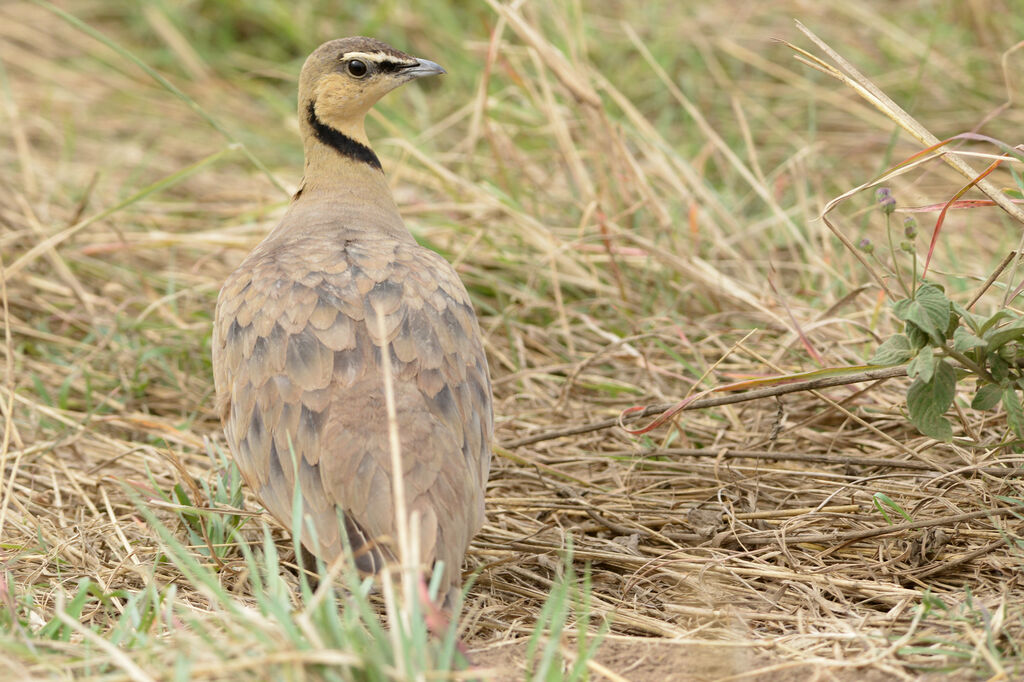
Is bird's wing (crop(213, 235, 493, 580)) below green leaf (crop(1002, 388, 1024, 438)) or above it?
above

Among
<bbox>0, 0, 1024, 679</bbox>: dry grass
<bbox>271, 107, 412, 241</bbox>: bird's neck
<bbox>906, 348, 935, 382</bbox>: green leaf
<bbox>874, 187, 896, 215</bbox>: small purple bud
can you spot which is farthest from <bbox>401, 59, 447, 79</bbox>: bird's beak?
<bbox>906, 348, 935, 382</bbox>: green leaf

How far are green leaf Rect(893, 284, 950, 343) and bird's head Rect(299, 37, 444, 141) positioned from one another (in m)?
2.01

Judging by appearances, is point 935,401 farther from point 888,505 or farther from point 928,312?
point 888,505

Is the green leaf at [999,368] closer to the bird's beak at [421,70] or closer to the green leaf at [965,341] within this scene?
the green leaf at [965,341]

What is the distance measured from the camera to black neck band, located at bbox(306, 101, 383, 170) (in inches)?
161

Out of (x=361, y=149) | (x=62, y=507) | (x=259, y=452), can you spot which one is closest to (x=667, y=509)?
(x=259, y=452)

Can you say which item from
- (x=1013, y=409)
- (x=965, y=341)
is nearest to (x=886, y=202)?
(x=965, y=341)

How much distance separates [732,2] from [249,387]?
18.0ft

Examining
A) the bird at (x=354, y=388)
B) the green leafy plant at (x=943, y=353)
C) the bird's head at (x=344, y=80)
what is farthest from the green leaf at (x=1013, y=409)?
the bird's head at (x=344, y=80)

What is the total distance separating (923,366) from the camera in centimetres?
288

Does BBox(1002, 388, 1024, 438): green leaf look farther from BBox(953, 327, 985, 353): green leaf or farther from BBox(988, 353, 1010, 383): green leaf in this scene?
BBox(953, 327, 985, 353): green leaf

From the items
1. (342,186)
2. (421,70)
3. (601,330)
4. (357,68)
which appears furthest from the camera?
(601,330)

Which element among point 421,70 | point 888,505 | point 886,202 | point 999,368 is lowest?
point 888,505

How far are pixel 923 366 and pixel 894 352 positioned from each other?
0.12m
